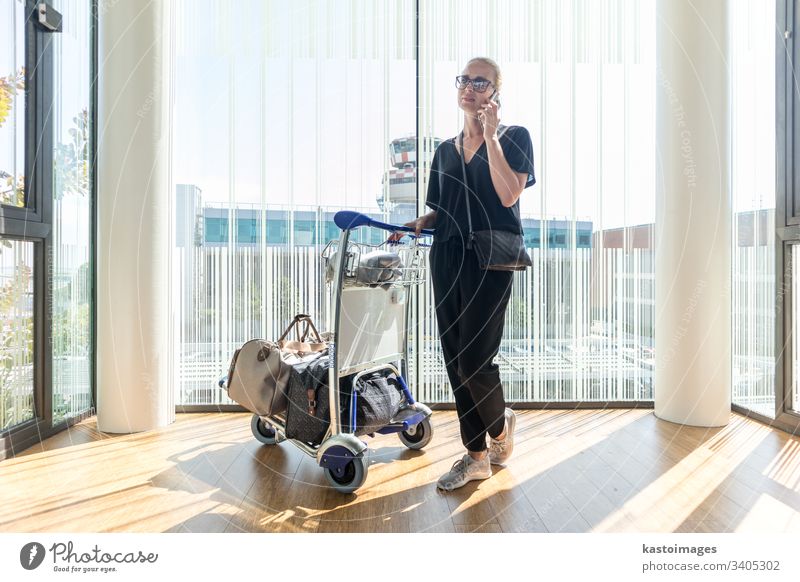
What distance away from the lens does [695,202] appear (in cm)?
257

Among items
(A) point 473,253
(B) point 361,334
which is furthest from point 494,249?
(B) point 361,334

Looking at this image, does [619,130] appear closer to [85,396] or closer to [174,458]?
[174,458]

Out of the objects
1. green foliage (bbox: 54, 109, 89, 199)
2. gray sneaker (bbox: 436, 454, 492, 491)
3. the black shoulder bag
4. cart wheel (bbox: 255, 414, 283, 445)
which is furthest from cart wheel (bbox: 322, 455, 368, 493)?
green foliage (bbox: 54, 109, 89, 199)

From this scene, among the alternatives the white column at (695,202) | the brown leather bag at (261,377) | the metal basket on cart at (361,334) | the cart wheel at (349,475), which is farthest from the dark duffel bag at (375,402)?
the white column at (695,202)

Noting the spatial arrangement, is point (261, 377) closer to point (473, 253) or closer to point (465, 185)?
point (473, 253)

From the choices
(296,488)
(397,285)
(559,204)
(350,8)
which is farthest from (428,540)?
(350,8)

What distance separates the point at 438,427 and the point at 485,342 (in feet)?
2.88

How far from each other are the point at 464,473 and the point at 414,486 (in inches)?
7.1

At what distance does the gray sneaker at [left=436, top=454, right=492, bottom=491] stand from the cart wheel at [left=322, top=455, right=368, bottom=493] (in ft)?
0.88

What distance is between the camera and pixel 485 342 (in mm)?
1819

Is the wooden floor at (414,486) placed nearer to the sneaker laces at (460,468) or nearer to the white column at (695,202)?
the sneaker laces at (460,468)

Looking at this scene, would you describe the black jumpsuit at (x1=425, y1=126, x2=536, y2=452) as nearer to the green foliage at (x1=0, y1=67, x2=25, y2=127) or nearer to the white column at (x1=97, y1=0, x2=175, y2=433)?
the white column at (x1=97, y1=0, x2=175, y2=433)

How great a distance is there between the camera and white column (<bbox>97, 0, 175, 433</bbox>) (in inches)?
96.4

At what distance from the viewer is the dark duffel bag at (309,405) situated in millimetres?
1870
